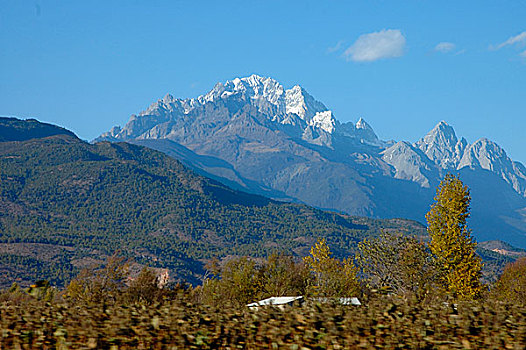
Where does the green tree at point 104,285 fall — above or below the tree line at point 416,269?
below

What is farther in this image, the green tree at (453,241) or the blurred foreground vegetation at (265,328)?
the green tree at (453,241)

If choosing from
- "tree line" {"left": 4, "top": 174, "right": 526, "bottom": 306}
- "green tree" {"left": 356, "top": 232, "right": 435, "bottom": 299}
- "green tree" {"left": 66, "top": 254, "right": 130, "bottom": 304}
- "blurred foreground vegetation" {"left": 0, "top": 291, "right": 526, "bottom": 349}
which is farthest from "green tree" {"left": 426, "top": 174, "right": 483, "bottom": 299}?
"blurred foreground vegetation" {"left": 0, "top": 291, "right": 526, "bottom": 349}

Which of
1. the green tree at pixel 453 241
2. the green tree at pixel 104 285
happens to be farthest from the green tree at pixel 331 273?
the green tree at pixel 104 285

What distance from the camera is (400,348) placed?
10.1 m

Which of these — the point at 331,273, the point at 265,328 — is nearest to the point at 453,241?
the point at 331,273

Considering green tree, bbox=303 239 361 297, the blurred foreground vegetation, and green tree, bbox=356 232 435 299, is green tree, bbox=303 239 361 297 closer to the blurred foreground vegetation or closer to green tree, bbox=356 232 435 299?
green tree, bbox=356 232 435 299

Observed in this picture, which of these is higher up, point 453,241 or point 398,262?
point 453,241

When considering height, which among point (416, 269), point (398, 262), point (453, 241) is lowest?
point (416, 269)

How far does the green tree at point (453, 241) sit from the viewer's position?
39.5 metres

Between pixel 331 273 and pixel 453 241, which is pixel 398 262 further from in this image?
pixel 331 273

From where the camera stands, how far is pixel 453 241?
39.6 meters

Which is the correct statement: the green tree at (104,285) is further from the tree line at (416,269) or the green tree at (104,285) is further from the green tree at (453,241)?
the green tree at (453,241)

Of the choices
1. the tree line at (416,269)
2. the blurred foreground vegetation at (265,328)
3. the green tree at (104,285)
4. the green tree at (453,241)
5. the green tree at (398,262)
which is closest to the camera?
the blurred foreground vegetation at (265,328)

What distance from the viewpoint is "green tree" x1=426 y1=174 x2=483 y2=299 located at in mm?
39469
